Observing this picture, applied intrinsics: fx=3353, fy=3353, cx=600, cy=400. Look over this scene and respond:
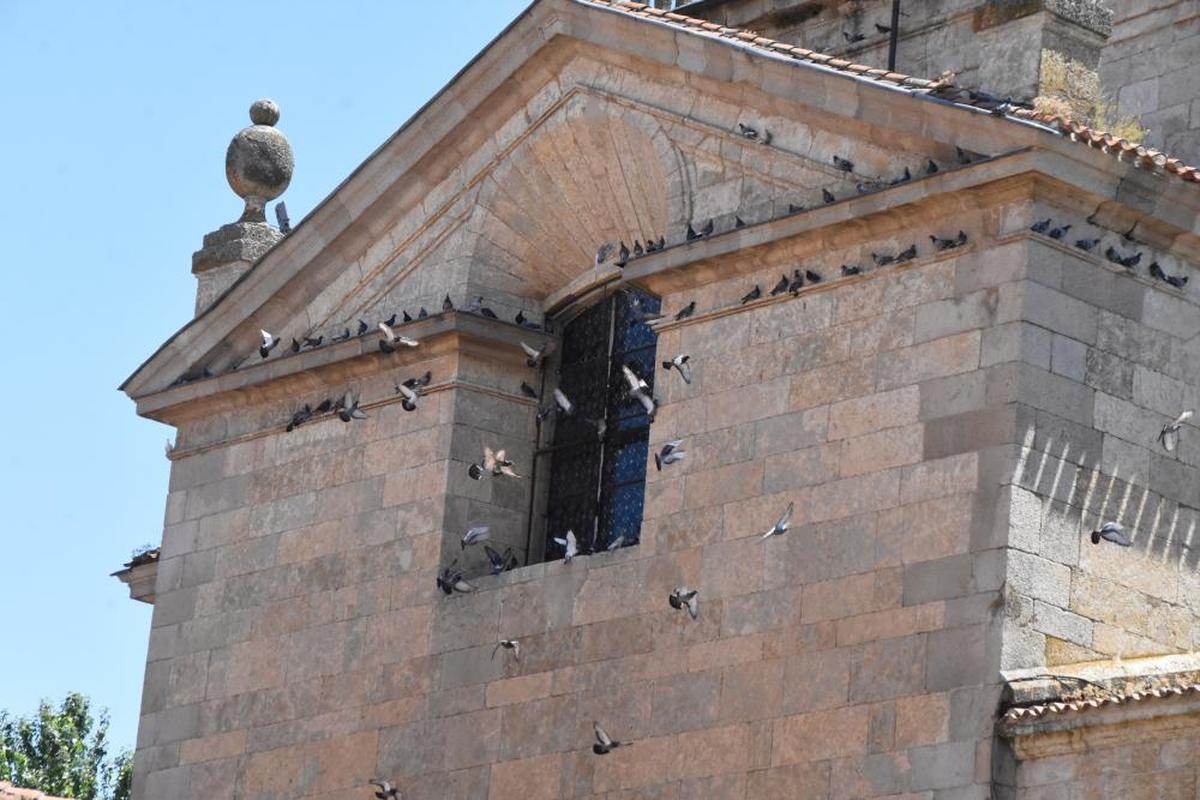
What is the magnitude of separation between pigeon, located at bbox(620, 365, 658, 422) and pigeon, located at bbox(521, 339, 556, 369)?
4.14ft

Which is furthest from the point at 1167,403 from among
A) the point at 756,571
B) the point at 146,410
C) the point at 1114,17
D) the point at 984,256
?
the point at 146,410

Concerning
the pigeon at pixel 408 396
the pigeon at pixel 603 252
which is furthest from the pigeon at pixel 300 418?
the pigeon at pixel 603 252

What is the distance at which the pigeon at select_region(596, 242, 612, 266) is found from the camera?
25156 millimetres

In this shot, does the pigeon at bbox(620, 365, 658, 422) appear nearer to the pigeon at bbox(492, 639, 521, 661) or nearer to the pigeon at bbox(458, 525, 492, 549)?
the pigeon at bbox(458, 525, 492, 549)

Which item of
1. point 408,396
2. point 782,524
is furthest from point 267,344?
point 782,524

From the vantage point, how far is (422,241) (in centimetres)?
2600

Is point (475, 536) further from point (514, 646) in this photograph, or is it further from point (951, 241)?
point (951, 241)

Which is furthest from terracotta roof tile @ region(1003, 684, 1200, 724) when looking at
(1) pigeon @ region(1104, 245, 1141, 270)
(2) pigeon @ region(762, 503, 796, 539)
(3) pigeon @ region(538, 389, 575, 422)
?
(3) pigeon @ region(538, 389, 575, 422)

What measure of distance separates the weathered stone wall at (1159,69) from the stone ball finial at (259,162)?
6.81 m

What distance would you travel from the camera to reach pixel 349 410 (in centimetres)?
2538

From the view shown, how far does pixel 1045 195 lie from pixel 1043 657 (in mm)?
A: 2960

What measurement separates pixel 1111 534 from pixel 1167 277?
6.14 ft

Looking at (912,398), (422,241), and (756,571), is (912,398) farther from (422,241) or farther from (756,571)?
(422,241)

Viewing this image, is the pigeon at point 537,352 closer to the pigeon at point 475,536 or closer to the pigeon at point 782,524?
the pigeon at point 475,536
